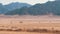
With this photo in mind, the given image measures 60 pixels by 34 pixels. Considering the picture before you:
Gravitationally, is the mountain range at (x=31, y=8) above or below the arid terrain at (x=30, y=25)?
above

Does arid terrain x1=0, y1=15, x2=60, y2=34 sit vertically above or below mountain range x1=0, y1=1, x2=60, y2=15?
below

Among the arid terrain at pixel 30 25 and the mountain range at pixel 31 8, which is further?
the mountain range at pixel 31 8

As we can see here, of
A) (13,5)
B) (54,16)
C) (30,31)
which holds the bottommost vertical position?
(30,31)

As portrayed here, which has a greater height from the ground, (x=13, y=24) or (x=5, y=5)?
(x=5, y=5)

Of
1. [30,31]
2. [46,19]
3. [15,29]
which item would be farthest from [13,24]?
[46,19]

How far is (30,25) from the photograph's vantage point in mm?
2494

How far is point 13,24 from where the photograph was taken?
2.55 m

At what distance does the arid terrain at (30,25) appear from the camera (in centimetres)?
242

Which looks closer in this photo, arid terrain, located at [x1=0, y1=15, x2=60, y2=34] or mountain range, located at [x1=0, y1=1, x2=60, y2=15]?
arid terrain, located at [x1=0, y1=15, x2=60, y2=34]

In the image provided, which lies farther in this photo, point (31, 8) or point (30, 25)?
point (31, 8)

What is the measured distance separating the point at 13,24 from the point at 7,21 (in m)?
0.13

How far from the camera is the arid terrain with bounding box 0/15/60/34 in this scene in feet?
7.95

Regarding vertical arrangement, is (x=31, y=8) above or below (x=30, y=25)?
above

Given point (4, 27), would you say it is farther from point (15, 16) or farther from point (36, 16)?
point (36, 16)
